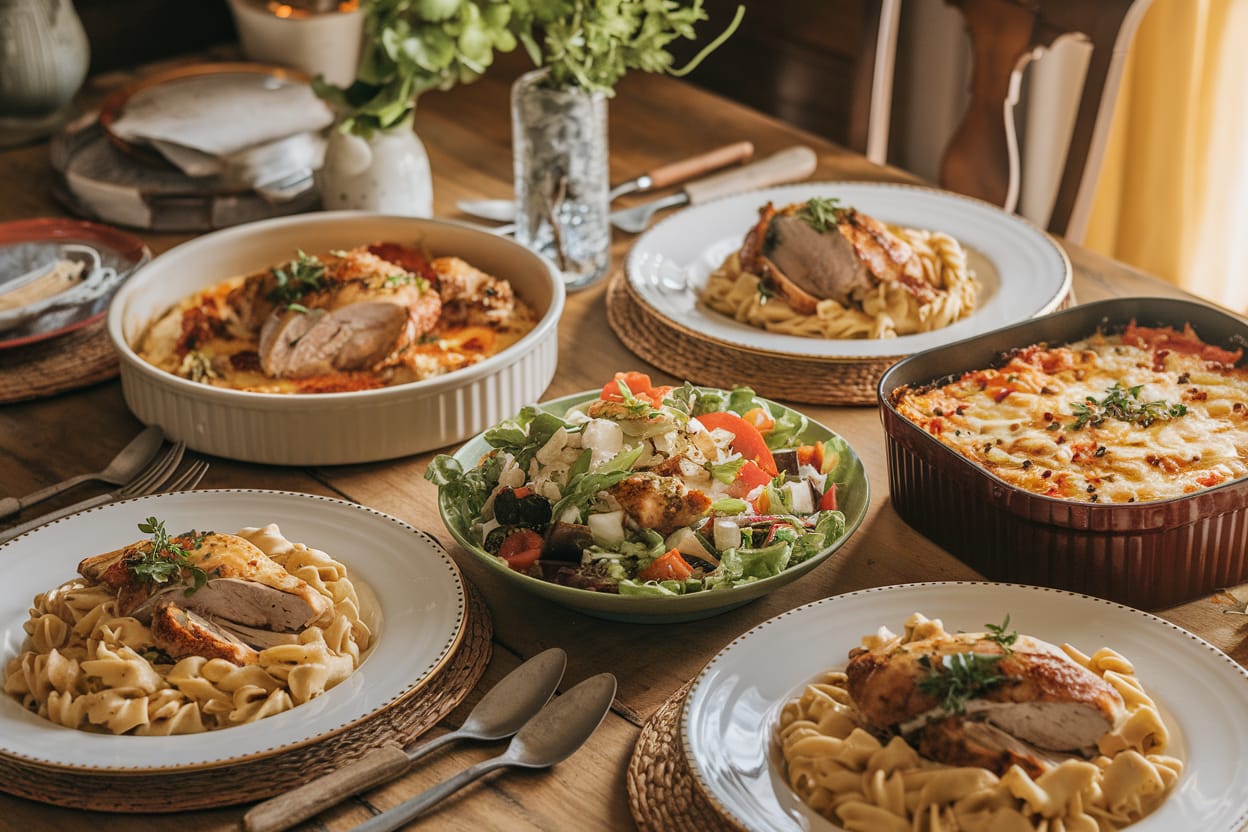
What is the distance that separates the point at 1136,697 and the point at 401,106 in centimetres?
231

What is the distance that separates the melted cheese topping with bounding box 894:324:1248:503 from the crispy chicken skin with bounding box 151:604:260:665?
4.19ft

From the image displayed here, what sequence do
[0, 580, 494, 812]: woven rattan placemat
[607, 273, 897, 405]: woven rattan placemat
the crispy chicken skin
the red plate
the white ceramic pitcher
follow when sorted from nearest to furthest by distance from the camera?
[0, 580, 494, 812]: woven rattan placemat, the crispy chicken skin, [607, 273, 897, 405]: woven rattan placemat, the red plate, the white ceramic pitcher

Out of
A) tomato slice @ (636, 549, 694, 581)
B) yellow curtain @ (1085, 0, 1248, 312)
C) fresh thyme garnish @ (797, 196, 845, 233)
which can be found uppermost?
fresh thyme garnish @ (797, 196, 845, 233)

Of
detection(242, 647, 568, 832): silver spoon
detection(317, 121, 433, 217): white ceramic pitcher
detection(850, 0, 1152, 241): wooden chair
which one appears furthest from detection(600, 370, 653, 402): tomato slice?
detection(850, 0, 1152, 241): wooden chair

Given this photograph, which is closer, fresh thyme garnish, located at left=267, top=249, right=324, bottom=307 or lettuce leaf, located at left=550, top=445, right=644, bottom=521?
lettuce leaf, located at left=550, top=445, right=644, bottom=521

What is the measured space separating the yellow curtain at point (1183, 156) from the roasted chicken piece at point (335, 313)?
325cm

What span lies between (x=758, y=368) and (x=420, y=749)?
55.9 inches

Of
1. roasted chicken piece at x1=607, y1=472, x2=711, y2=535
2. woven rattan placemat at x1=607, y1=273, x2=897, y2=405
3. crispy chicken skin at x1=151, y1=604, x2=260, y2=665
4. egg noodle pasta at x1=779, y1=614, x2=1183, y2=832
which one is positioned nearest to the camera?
egg noodle pasta at x1=779, y1=614, x2=1183, y2=832

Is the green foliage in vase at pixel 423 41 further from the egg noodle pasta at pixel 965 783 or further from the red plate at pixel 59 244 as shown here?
the egg noodle pasta at pixel 965 783

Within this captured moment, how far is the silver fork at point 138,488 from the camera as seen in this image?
106 inches

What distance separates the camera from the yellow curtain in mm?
5102

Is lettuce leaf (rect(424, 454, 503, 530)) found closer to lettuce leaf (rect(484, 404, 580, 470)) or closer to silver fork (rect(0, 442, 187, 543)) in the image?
lettuce leaf (rect(484, 404, 580, 470))

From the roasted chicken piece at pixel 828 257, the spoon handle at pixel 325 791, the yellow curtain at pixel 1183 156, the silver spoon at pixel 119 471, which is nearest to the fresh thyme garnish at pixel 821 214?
the roasted chicken piece at pixel 828 257

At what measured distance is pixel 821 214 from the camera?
3.34m
